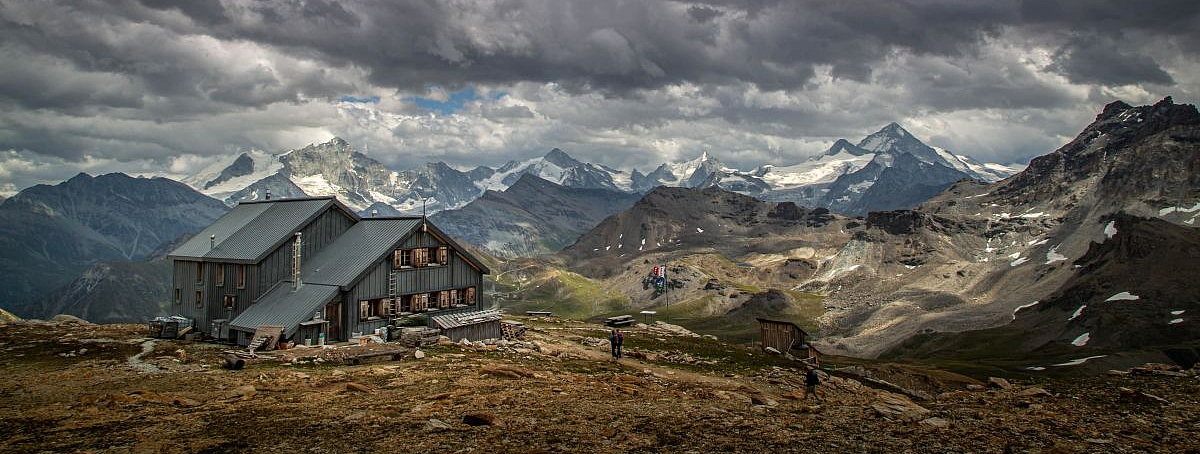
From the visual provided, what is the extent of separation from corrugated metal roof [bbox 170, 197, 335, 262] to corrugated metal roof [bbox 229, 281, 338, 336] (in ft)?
11.7

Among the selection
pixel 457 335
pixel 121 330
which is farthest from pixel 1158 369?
pixel 121 330

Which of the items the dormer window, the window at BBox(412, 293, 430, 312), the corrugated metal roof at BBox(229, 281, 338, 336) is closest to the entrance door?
the corrugated metal roof at BBox(229, 281, 338, 336)

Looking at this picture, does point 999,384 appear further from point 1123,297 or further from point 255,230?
point 1123,297

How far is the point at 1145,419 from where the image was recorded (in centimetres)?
2430

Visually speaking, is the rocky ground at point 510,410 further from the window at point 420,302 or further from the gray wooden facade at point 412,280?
the window at point 420,302

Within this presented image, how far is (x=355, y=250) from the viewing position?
5222 cm

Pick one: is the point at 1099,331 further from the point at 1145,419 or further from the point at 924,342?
the point at 1145,419

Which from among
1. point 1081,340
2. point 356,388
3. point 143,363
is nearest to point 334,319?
point 143,363

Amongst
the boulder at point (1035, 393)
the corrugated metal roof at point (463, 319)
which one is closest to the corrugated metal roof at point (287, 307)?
the corrugated metal roof at point (463, 319)

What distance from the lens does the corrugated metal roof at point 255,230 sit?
51781mm

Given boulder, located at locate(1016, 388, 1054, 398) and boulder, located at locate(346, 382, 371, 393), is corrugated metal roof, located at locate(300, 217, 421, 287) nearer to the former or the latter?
boulder, located at locate(346, 382, 371, 393)

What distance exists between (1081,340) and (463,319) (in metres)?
167

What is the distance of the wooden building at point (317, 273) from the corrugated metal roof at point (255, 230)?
125 mm

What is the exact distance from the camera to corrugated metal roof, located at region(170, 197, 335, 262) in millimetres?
51781
